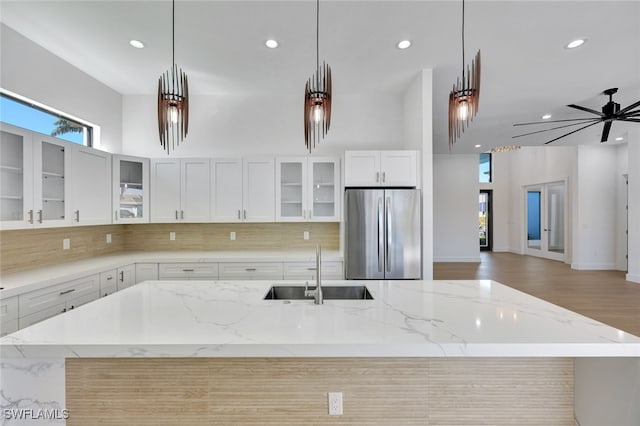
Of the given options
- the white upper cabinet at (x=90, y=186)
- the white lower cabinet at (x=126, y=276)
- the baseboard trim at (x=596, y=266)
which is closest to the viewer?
the white upper cabinet at (x=90, y=186)

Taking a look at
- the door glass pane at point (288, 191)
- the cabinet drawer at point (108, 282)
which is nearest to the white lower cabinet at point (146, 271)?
the cabinet drawer at point (108, 282)

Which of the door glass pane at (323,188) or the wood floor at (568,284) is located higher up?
the door glass pane at (323,188)

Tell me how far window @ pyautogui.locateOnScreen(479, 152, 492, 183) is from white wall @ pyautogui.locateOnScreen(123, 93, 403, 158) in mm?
7177

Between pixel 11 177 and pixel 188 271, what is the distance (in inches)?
67.5

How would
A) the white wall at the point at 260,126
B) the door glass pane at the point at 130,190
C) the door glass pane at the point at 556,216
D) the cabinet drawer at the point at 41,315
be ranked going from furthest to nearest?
the door glass pane at the point at 556,216, the white wall at the point at 260,126, the door glass pane at the point at 130,190, the cabinet drawer at the point at 41,315

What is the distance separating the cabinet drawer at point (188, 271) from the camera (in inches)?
Result: 129

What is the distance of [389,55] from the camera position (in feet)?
9.65

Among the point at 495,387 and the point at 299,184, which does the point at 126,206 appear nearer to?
the point at 299,184

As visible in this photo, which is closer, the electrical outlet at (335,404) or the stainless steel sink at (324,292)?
the electrical outlet at (335,404)

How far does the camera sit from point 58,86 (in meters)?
3.01

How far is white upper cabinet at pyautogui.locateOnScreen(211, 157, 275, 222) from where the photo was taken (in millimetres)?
3627

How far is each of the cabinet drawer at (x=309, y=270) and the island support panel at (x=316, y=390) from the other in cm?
195

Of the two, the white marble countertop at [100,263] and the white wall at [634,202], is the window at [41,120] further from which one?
the white wall at [634,202]

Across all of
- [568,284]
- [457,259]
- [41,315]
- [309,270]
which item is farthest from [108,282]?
[457,259]
